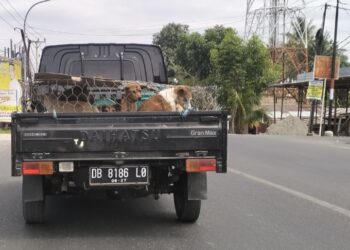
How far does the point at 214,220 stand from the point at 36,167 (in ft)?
7.80

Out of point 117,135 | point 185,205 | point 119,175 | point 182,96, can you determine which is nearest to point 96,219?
point 185,205

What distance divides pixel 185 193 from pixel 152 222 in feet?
2.02

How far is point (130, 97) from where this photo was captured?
6.95 metres

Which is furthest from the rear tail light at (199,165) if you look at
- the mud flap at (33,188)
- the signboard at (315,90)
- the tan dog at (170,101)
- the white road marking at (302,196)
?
the signboard at (315,90)

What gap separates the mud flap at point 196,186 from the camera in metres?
6.38

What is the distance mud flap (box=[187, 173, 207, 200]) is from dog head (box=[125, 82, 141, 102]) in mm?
1193

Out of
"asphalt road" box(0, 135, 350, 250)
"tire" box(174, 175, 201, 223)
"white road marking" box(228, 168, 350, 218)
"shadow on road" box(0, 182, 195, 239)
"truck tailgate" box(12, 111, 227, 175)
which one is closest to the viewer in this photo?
"truck tailgate" box(12, 111, 227, 175)

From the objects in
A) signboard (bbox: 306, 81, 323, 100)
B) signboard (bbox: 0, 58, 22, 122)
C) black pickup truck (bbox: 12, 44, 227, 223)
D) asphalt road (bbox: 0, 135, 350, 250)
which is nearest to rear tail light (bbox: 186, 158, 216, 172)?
black pickup truck (bbox: 12, 44, 227, 223)

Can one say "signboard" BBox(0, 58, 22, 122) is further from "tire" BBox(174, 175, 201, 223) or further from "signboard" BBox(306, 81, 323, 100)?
"tire" BBox(174, 175, 201, 223)

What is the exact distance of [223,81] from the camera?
3822cm

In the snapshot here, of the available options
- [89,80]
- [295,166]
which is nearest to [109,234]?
[89,80]

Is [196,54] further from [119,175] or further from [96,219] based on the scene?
[119,175]

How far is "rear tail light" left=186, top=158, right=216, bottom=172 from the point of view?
5.95 metres

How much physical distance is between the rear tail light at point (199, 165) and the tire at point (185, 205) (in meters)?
0.64
